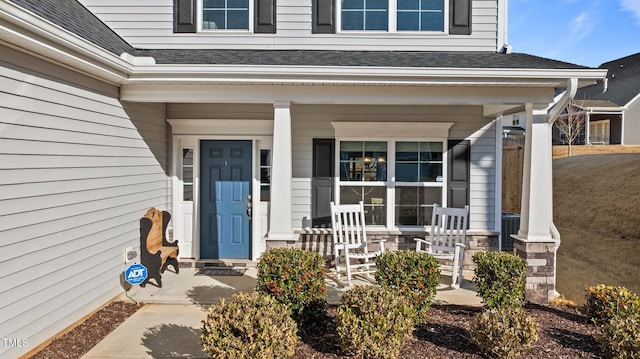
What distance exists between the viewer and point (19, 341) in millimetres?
3252

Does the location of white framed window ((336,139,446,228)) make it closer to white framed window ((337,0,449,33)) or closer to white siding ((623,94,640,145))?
white framed window ((337,0,449,33))

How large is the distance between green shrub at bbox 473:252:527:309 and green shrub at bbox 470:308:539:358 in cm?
62

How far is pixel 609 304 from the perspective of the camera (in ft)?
11.9

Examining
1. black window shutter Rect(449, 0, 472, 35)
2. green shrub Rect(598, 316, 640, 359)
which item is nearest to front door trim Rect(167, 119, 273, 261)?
black window shutter Rect(449, 0, 472, 35)

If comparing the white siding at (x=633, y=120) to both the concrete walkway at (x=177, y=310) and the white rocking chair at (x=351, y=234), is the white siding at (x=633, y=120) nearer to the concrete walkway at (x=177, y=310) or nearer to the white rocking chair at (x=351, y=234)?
the concrete walkway at (x=177, y=310)

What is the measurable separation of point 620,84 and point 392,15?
63.1 feet

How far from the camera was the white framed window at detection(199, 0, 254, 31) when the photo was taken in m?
5.84

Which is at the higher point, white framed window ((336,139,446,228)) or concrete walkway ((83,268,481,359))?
white framed window ((336,139,446,228))

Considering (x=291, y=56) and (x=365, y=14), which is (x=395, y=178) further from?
(x=365, y=14)

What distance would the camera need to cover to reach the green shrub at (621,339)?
9.66 feet

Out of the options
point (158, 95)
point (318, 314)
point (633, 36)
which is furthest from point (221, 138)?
point (633, 36)

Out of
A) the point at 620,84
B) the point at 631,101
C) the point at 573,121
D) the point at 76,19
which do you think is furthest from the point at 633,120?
the point at 76,19

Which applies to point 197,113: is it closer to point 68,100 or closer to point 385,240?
point 68,100

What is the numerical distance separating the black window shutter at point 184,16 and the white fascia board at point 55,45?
5.48 ft
